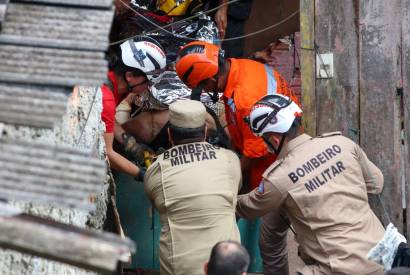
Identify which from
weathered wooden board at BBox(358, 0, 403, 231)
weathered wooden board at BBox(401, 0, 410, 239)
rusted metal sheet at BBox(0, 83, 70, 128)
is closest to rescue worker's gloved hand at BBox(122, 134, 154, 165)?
weathered wooden board at BBox(358, 0, 403, 231)

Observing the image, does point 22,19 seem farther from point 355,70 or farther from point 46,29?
point 355,70

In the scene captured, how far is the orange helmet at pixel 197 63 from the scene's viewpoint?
6.45 m

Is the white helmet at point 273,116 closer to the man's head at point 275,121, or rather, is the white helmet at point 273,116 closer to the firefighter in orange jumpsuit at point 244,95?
the man's head at point 275,121

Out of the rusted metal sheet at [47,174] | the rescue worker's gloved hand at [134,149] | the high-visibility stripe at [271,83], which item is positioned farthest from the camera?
the rescue worker's gloved hand at [134,149]

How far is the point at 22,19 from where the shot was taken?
347 cm

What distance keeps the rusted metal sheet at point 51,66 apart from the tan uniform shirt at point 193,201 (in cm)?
217

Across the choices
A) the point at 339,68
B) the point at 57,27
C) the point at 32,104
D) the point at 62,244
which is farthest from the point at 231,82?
the point at 62,244

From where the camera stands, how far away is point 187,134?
5457mm

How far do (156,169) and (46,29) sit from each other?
2.16 meters

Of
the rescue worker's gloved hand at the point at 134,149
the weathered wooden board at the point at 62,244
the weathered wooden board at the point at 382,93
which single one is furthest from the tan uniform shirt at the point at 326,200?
the weathered wooden board at the point at 62,244

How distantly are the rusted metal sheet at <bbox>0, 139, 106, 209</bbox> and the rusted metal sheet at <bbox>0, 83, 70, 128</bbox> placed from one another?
0.27 feet

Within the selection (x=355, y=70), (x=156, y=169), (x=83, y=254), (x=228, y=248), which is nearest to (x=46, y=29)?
(x=83, y=254)

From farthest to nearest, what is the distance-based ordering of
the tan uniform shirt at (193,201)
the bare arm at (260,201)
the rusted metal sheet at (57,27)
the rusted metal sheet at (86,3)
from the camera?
the bare arm at (260,201) → the tan uniform shirt at (193,201) → the rusted metal sheet at (86,3) → the rusted metal sheet at (57,27)

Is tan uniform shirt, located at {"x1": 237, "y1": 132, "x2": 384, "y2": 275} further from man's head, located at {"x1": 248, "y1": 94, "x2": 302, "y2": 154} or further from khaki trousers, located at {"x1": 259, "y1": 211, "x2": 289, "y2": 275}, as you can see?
khaki trousers, located at {"x1": 259, "y1": 211, "x2": 289, "y2": 275}
